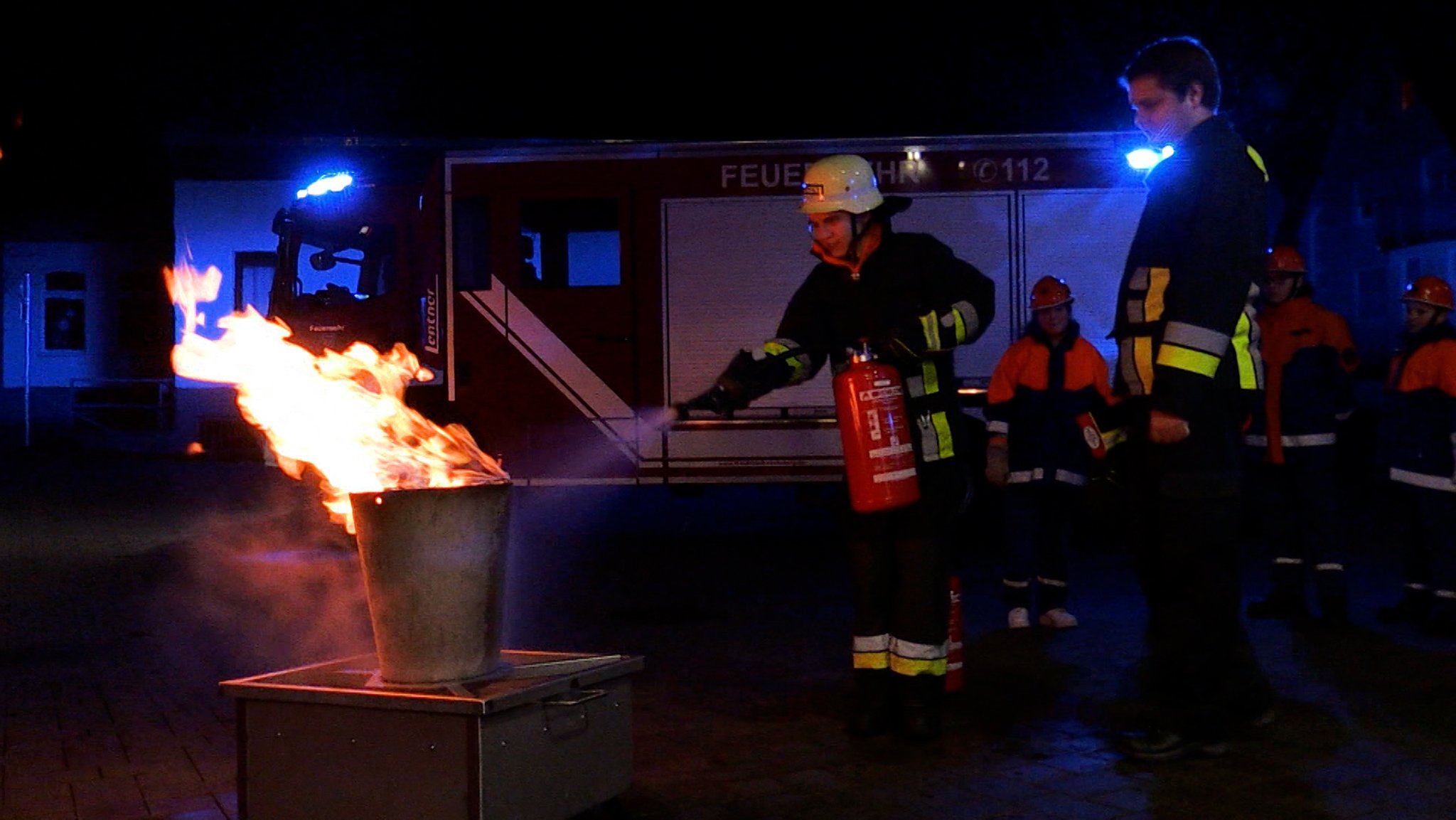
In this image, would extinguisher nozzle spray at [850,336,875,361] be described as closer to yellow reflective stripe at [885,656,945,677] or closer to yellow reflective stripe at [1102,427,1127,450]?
yellow reflective stripe at [1102,427,1127,450]

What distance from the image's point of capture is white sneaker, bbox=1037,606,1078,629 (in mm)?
7484

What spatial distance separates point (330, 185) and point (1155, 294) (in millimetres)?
9249

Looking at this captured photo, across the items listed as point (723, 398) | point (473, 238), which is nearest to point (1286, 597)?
point (723, 398)

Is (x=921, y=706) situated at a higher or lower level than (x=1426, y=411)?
lower

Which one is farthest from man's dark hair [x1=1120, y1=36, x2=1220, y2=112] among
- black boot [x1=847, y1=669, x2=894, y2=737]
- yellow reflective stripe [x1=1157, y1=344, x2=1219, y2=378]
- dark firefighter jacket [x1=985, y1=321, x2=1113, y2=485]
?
dark firefighter jacket [x1=985, y1=321, x2=1113, y2=485]

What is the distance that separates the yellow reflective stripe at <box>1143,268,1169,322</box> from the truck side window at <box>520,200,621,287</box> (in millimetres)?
7001

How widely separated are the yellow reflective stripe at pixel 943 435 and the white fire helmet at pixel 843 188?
0.84 metres

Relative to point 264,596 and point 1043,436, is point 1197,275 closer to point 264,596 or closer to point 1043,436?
point 1043,436

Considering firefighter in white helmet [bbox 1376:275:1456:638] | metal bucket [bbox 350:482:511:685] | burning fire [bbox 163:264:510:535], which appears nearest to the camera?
metal bucket [bbox 350:482:511:685]

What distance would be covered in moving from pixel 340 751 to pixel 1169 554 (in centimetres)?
273

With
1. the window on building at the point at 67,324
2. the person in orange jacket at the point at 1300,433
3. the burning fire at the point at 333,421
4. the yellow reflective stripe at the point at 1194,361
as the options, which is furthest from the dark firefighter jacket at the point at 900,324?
the window on building at the point at 67,324

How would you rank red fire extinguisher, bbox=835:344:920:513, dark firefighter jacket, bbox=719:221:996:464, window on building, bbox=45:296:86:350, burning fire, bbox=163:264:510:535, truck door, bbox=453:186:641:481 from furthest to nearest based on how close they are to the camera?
1. window on building, bbox=45:296:86:350
2. truck door, bbox=453:186:641:481
3. dark firefighter jacket, bbox=719:221:996:464
4. red fire extinguisher, bbox=835:344:920:513
5. burning fire, bbox=163:264:510:535

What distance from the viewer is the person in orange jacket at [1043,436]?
24.6 feet

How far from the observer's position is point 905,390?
522 centimetres
